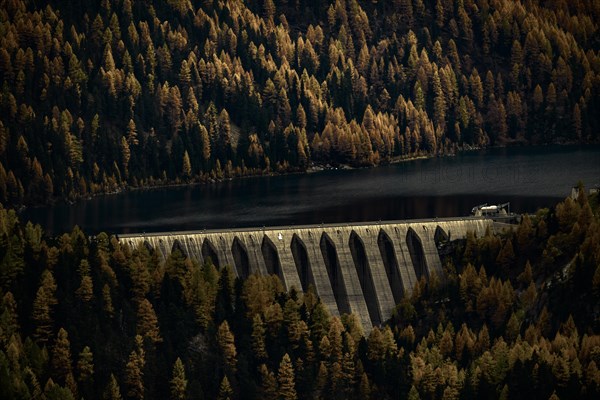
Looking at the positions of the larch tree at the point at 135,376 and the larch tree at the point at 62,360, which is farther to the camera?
→ the larch tree at the point at 135,376

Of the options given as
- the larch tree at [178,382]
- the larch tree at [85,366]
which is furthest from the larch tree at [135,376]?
the larch tree at [85,366]

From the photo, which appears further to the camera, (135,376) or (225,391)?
(135,376)

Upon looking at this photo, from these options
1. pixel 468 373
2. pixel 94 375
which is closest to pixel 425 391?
pixel 468 373

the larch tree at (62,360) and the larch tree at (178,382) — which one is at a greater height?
the larch tree at (62,360)

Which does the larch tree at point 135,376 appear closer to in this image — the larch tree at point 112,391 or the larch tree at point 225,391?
the larch tree at point 112,391

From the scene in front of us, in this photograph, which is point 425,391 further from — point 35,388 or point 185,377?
point 35,388

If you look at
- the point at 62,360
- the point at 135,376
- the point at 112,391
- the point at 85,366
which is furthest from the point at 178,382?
the point at 62,360

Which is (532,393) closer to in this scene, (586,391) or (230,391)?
(586,391)

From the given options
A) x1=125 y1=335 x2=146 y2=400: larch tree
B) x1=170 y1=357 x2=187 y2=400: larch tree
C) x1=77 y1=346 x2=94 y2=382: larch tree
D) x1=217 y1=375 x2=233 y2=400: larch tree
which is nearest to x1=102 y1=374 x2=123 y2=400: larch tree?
x1=125 y1=335 x2=146 y2=400: larch tree

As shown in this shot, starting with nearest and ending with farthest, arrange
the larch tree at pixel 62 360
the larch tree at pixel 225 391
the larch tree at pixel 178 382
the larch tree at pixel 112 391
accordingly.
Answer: the larch tree at pixel 112 391
the larch tree at pixel 178 382
the larch tree at pixel 62 360
the larch tree at pixel 225 391

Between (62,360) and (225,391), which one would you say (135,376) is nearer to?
(62,360)

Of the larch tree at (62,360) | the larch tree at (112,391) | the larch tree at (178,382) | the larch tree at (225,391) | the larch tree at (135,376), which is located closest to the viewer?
the larch tree at (112,391)
